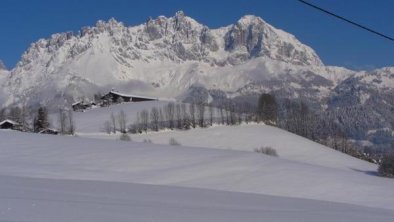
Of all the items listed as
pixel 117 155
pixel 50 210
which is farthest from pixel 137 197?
pixel 117 155

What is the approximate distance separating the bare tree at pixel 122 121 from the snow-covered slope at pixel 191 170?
94.3 meters

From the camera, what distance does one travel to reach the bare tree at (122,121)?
509 feet

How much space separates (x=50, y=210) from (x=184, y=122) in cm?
13386

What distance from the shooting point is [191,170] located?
46781 millimetres

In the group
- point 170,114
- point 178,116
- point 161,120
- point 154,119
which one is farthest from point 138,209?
point 170,114

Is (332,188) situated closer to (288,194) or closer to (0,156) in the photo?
(288,194)

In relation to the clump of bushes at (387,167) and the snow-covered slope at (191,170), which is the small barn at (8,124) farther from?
the snow-covered slope at (191,170)

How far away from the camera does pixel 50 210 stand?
58.7 ft

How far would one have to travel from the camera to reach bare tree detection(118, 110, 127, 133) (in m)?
155

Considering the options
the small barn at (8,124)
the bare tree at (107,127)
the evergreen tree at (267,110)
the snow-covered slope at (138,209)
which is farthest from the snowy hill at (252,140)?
the snow-covered slope at (138,209)

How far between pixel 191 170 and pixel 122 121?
399 feet

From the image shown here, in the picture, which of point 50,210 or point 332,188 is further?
point 332,188

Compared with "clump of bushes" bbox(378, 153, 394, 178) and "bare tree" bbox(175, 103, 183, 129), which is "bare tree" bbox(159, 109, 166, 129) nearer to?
"bare tree" bbox(175, 103, 183, 129)

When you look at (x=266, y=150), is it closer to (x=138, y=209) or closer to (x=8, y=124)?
(x=8, y=124)
